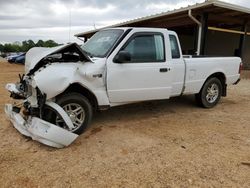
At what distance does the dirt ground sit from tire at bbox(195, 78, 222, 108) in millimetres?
815

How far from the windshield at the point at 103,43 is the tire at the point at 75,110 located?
99 cm

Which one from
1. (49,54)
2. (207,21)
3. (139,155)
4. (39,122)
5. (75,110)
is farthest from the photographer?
(207,21)

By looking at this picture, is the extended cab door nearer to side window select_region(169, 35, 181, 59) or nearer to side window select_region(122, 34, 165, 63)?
side window select_region(122, 34, 165, 63)

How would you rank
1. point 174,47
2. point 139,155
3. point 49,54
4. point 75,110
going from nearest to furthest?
point 139,155 → point 49,54 → point 75,110 → point 174,47

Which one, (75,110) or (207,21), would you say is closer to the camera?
(75,110)

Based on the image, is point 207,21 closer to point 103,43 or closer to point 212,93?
point 212,93

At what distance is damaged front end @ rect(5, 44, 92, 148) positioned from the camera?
13.0ft

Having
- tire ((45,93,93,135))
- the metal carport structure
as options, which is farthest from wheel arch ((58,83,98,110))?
the metal carport structure

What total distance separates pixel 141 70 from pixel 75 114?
154 centimetres

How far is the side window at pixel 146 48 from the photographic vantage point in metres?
5.11

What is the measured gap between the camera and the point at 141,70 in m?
5.11

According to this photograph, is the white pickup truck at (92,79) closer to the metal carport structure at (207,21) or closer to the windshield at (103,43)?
the windshield at (103,43)

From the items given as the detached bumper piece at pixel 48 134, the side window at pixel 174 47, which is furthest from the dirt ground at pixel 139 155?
the side window at pixel 174 47

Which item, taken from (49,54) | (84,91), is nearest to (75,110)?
(84,91)
